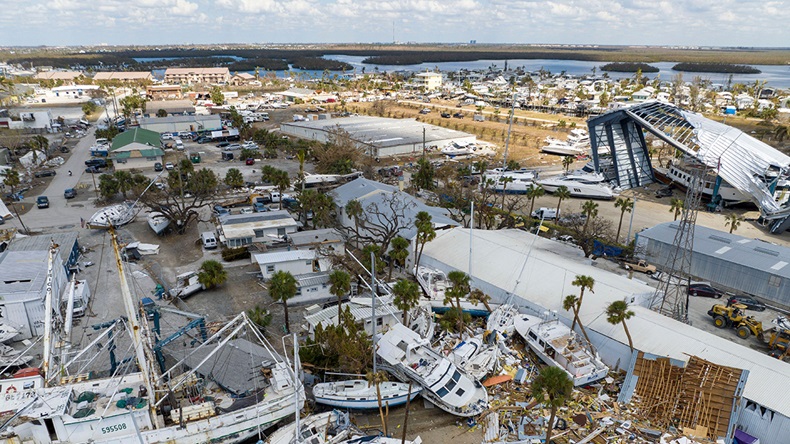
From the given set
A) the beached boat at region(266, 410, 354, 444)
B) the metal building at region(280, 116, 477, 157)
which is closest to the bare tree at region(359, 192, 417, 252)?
the beached boat at region(266, 410, 354, 444)

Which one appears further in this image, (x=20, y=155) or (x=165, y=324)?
(x=20, y=155)

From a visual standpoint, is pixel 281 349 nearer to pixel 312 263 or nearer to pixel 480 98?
pixel 312 263

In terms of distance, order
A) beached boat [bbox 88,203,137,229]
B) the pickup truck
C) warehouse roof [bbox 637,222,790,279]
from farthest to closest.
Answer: beached boat [bbox 88,203,137,229]
the pickup truck
warehouse roof [bbox 637,222,790,279]

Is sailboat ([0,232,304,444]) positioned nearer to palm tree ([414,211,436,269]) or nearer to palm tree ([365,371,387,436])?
palm tree ([365,371,387,436])

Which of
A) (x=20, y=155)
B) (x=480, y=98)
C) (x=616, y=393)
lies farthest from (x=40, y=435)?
(x=480, y=98)

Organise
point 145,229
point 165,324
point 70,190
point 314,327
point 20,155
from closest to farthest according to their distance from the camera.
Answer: point 314,327
point 165,324
point 145,229
point 70,190
point 20,155
